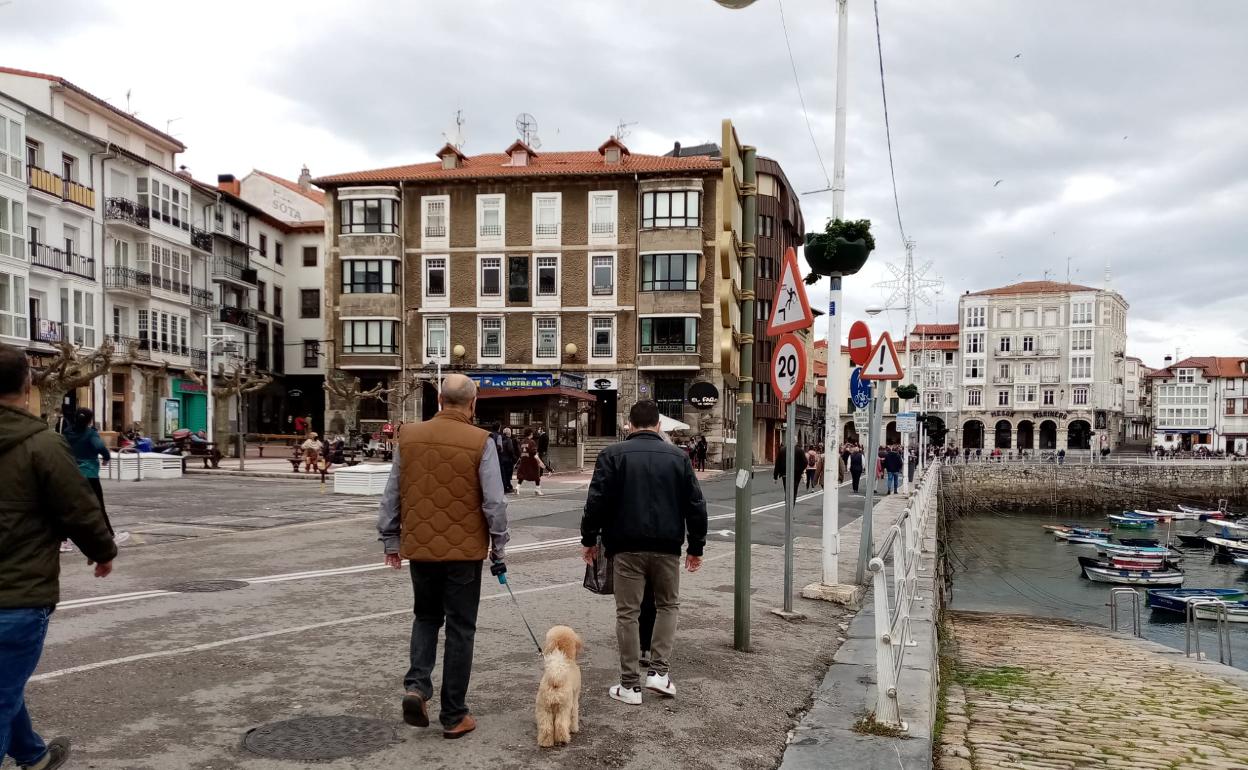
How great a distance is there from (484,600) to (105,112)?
40.9 meters

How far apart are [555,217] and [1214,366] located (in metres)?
99.5

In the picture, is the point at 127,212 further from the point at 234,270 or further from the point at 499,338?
the point at 499,338

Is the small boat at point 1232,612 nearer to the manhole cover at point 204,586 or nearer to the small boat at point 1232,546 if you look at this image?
the small boat at point 1232,546

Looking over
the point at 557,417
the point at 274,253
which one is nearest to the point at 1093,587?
the point at 557,417

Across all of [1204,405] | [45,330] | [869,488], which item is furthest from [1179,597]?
[1204,405]

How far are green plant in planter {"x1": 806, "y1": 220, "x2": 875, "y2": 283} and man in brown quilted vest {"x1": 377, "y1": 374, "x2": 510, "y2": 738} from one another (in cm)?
502

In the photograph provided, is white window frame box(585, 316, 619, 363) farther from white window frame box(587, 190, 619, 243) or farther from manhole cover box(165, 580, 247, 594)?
manhole cover box(165, 580, 247, 594)

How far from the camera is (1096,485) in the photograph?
59000mm

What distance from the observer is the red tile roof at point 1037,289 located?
9381 cm

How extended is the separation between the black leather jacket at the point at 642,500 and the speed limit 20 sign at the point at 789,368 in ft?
8.01

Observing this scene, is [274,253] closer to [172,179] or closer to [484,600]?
[172,179]

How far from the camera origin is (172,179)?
43.2 meters

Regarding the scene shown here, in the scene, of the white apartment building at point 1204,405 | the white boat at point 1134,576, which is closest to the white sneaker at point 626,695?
the white boat at point 1134,576

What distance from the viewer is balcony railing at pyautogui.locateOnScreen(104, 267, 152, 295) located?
38688 mm
